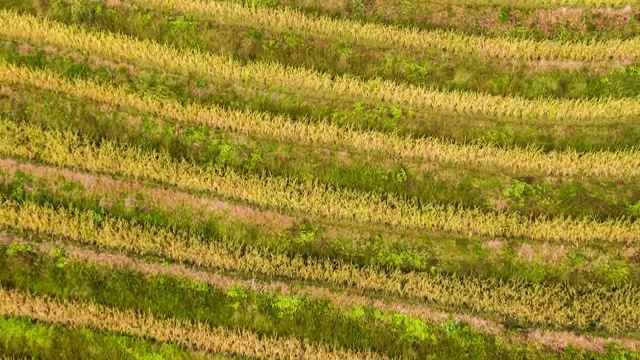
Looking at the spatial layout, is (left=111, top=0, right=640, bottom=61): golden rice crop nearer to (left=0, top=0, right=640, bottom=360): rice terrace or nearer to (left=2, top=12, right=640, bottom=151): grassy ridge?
(left=0, top=0, right=640, bottom=360): rice terrace

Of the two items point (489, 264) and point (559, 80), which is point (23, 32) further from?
point (559, 80)

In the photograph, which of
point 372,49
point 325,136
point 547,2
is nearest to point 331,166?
point 325,136

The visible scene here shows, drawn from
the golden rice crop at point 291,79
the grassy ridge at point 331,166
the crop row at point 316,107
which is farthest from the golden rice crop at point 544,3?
the grassy ridge at point 331,166

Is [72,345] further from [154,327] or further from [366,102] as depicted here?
[366,102]

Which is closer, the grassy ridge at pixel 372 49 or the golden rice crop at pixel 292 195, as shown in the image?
the golden rice crop at pixel 292 195

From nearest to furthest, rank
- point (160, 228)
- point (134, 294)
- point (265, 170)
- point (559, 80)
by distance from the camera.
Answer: point (134, 294)
point (160, 228)
point (265, 170)
point (559, 80)

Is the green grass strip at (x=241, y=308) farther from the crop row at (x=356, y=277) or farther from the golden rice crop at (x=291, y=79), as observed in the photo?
the golden rice crop at (x=291, y=79)

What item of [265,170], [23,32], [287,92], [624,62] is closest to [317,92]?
[287,92]
